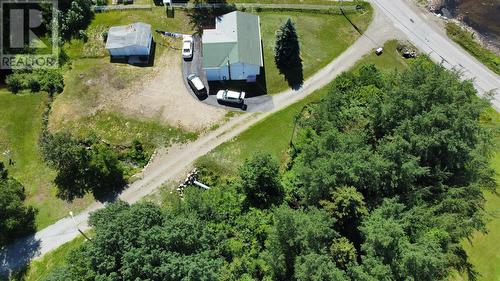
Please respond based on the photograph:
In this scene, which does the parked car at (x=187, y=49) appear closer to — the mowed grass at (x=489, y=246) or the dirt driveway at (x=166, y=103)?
the dirt driveway at (x=166, y=103)

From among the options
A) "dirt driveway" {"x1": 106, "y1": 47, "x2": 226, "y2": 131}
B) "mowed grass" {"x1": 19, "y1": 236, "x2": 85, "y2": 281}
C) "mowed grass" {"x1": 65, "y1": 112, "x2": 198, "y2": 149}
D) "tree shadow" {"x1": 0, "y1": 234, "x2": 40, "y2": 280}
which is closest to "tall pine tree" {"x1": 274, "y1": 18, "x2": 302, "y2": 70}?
"dirt driveway" {"x1": 106, "y1": 47, "x2": 226, "y2": 131}

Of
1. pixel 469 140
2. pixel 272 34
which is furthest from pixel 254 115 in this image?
pixel 469 140

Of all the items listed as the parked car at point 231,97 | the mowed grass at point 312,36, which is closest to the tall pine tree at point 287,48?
the mowed grass at point 312,36

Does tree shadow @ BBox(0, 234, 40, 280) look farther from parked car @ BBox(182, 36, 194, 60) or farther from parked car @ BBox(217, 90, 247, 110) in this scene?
parked car @ BBox(182, 36, 194, 60)

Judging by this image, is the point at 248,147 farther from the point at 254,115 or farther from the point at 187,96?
the point at 187,96

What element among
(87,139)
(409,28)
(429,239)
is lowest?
(87,139)

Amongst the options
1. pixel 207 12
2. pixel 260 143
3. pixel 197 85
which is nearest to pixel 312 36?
pixel 207 12
